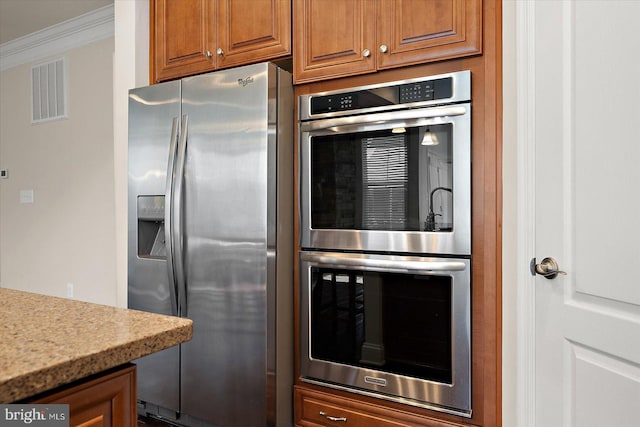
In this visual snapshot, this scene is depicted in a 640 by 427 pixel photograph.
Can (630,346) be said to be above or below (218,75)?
below

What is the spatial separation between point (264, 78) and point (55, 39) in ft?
9.96

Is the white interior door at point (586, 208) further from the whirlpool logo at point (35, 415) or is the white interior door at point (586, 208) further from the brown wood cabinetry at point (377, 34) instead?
the whirlpool logo at point (35, 415)

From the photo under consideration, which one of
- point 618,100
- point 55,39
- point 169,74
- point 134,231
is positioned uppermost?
point 55,39

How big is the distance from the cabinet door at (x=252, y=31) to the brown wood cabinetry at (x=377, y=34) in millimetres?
71

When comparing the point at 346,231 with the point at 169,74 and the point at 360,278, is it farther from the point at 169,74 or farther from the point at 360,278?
the point at 169,74

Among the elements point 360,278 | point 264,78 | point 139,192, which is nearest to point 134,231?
point 139,192

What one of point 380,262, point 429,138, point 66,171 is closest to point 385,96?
point 429,138

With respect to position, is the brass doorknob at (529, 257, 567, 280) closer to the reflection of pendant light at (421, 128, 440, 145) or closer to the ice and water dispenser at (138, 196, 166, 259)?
the reflection of pendant light at (421, 128, 440, 145)

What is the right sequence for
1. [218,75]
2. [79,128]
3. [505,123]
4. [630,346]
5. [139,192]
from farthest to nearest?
[79,128] → [139,192] → [218,75] → [505,123] → [630,346]

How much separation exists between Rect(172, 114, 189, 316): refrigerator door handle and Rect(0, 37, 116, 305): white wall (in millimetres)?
1814

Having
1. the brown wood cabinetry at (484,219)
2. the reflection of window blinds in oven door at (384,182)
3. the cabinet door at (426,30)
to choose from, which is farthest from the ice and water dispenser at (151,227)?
the brown wood cabinetry at (484,219)

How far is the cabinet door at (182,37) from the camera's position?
2254 mm

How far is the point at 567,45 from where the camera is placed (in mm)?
1391

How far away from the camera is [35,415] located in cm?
61
